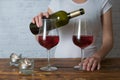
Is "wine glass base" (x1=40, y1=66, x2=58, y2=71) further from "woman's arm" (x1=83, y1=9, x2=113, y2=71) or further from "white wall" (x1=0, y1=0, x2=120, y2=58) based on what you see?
"white wall" (x1=0, y1=0, x2=120, y2=58)

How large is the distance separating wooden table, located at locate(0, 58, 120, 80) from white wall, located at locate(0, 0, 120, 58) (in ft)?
3.29

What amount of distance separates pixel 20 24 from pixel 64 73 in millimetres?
1234

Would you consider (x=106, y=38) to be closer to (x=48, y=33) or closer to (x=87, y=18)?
(x=87, y=18)

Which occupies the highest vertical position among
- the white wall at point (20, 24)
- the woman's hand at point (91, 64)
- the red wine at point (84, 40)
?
the white wall at point (20, 24)

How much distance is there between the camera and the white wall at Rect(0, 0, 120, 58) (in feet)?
6.87

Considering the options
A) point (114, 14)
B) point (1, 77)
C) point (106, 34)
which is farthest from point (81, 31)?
point (114, 14)

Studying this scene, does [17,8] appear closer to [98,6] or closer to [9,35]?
[9,35]

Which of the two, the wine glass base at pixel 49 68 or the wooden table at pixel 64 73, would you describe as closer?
the wooden table at pixel 64 73

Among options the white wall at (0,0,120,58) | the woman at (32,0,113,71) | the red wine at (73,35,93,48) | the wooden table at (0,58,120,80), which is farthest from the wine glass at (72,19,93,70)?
the white wall at (0,0,120,58)

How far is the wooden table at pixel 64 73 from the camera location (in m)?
0.88

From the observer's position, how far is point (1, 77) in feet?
2.87

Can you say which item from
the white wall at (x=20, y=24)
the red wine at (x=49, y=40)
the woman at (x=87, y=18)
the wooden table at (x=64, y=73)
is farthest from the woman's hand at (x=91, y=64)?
the white wall at (x=20, y=24)

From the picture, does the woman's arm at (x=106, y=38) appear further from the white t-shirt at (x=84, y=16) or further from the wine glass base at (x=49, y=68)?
the wine glass base at (x=49, y=68)

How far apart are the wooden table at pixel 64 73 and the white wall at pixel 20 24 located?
3.29 ft
